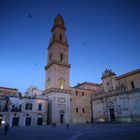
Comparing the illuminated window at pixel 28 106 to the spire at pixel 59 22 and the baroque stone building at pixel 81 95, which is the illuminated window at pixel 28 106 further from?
the spire at pixel 59 22

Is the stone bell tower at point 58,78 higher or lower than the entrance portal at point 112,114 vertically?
higher

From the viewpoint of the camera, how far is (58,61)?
42844 mm

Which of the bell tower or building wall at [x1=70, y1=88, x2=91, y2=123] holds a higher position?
the bell tower

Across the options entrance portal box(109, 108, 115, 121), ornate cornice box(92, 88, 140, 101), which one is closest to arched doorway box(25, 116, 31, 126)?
ornate cornice box(92, 88, 140, 101)

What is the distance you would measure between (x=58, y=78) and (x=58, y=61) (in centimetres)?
498

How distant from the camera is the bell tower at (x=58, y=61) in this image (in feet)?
136

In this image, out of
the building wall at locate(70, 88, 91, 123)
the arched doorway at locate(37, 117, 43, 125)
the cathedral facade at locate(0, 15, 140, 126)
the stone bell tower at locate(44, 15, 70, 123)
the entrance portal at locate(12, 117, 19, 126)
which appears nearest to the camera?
the entrance portal at locate(12, 117, 19, 126)

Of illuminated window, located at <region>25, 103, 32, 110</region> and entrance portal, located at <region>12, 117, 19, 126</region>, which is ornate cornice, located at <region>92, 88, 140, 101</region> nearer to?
illuminated window, located at <region>25, 103, 32, 110</region>

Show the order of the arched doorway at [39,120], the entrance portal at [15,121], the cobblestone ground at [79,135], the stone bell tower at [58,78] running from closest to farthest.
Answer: the cobblestone ground at [79,135] < the entrance portal at [15,121] < the arched doorway at [39,120] < the stone bell tower at [58,78]

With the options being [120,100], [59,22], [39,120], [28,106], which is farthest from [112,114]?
[59,22]

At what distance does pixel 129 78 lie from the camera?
38906 millimetres

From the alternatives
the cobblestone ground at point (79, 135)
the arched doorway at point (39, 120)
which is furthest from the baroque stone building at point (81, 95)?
the cobblestone ground at point (79, 135)

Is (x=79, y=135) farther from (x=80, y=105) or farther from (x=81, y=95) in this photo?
(x=81, y=95)

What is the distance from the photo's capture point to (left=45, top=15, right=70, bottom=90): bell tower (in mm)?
41531
